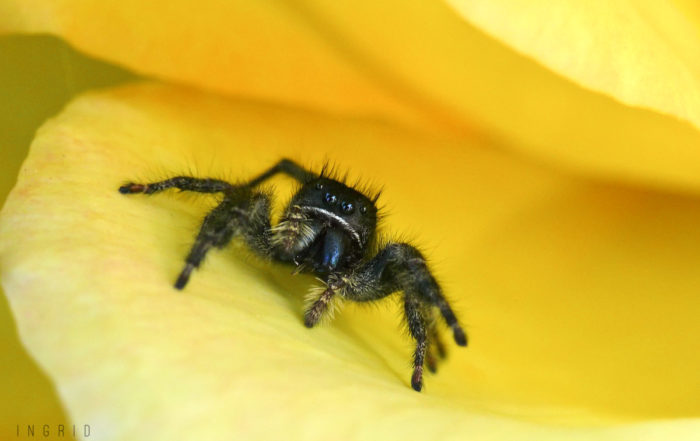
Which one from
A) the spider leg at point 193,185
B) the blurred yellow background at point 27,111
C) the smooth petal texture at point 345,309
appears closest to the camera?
the smooth petal texture at point 345,309

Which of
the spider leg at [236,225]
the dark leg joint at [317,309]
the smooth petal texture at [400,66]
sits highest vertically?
the smooth petal texture at [400,66]

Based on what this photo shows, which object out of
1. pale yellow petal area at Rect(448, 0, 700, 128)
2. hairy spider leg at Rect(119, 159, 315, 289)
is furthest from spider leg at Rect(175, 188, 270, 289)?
pale yellow petal area at Rect(448, 0, 700, 128)

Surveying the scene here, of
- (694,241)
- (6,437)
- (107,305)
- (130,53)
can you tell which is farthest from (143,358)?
(694,241)

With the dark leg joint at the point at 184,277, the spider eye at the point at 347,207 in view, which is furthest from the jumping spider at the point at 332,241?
the dark leg joint at the point at 184,277

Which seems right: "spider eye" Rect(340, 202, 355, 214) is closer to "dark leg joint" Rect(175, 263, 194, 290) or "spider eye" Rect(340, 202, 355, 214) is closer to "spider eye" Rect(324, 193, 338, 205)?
"spider eye" Rect(324, 193, 338, 205)

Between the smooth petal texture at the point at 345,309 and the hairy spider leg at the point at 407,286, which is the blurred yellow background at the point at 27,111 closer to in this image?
the smooth petal texture at the point at 345,309

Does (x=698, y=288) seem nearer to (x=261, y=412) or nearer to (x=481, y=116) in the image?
(x=481, y=116)
